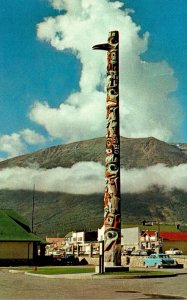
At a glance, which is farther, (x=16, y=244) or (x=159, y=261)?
(x=16, y=244)

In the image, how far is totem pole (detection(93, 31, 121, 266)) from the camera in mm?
40594

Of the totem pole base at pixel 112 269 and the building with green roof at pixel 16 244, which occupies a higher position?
the building with green roof at pixel 16 244

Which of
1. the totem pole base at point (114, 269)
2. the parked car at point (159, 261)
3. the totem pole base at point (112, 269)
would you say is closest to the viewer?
the totem pole base at point (112, 269)

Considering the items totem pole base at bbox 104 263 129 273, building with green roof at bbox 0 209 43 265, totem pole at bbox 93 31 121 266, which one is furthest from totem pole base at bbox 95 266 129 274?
building with green roof at bbox 0 209 43 265

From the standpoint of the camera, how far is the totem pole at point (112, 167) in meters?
40.6

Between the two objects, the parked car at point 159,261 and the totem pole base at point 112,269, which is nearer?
the totem pole base at point 112,269

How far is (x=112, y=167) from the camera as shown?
41.6 meters

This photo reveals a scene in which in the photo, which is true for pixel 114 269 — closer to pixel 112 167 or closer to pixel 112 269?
pixel 112 269

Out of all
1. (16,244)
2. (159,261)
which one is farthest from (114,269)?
(16,244)

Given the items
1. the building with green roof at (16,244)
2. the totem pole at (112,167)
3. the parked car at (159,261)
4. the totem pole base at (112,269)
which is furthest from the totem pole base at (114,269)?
the building with green roof at (16,244)

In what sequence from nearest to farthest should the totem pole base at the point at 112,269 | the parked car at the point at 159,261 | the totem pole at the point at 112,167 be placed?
the totem pole base at the point at 112,269
the totem pole at the point at 112,167
the parked car at the point at 159,261

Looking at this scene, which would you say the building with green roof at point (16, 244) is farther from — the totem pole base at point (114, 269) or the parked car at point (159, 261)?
the totem pole base at point (114, 269)

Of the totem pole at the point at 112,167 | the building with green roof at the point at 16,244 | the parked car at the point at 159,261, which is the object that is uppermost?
the totem pole at the point at 112,167

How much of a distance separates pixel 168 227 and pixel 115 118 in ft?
373
